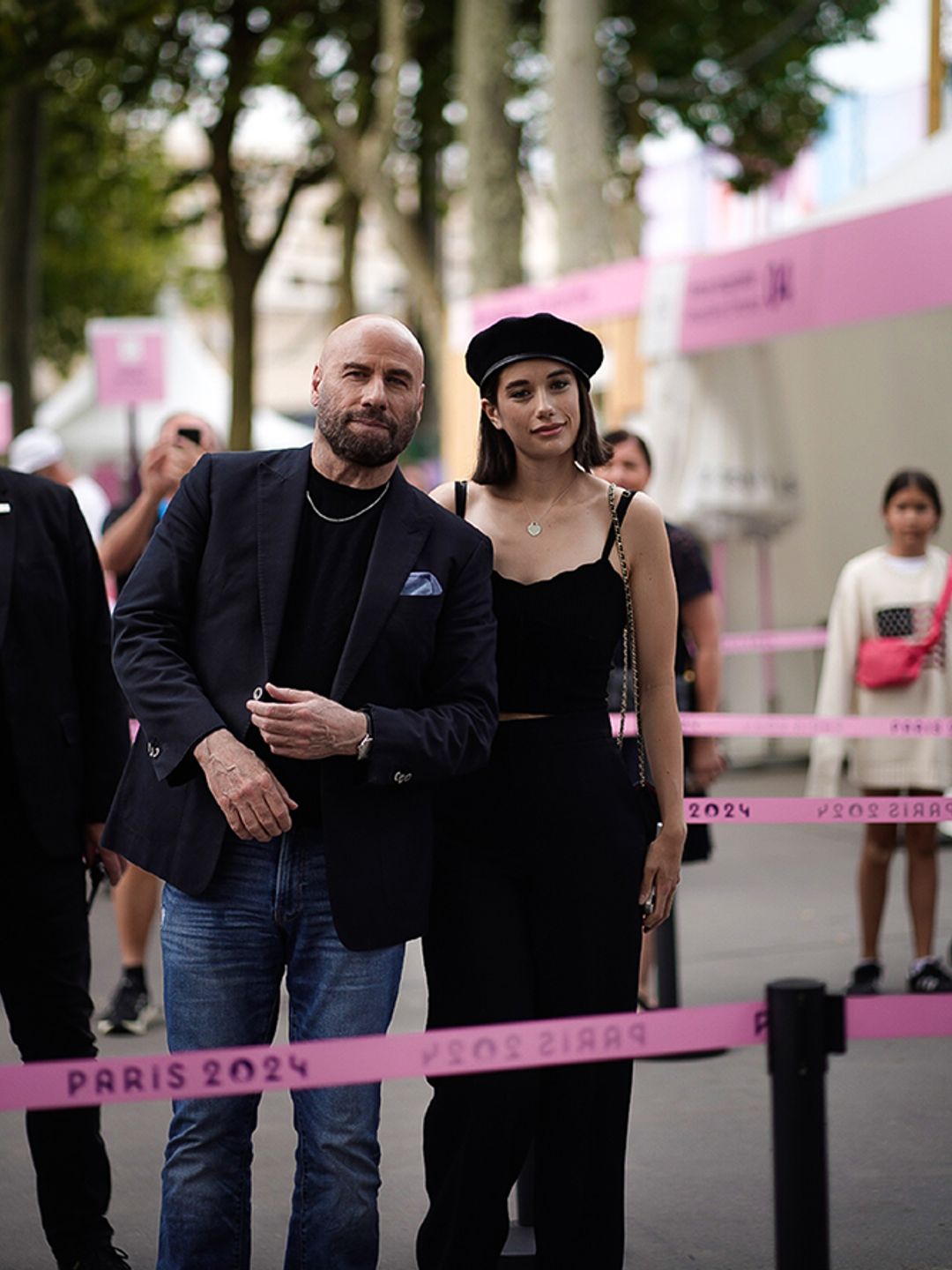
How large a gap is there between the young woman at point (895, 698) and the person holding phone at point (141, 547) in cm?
243

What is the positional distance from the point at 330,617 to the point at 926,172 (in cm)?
733

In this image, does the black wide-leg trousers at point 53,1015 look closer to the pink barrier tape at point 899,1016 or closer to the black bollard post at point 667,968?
the pink barrier tape at point 899,1016

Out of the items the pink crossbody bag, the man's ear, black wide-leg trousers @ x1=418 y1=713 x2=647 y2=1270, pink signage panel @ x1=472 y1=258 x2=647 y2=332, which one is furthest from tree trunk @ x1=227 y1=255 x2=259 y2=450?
black wide-leg trousers @ x1=418 y1=713 x2=647 y2=1270

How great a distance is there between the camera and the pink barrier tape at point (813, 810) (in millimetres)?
4488

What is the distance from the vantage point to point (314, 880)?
3.23m

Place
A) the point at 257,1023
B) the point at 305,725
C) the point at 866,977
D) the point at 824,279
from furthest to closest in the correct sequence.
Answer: the point at 824,279 < the point at 866,977 < the point at 257,1023 < the point at 305,725

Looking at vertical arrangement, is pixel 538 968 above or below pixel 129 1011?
above

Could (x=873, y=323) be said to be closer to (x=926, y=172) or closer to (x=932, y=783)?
(x=926, y=172)

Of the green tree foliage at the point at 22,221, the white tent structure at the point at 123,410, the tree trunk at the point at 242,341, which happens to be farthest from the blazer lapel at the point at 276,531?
the white tent structure at the point at 123,410

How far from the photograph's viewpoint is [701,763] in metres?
6.27

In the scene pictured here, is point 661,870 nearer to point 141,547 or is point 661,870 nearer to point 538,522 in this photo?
point 538,522

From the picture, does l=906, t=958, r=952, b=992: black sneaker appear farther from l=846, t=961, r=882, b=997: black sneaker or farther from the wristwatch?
the wristwatch

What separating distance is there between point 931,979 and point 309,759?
3936 mm

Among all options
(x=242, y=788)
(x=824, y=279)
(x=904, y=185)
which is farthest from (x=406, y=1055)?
(x=904, y=185)
